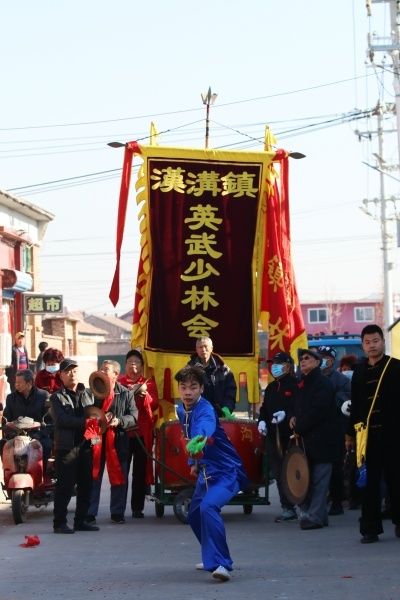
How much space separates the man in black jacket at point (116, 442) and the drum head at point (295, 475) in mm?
1659

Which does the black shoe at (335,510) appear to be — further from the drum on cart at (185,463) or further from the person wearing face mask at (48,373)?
the person wearing face mask at (48,373)

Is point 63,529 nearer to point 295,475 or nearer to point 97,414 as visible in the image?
point 97,414

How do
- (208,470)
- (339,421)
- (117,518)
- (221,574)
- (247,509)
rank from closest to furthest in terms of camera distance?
1. (221,574)
2. (208,470)
3. (339,421)
4. (117,518)
5. (247,509)

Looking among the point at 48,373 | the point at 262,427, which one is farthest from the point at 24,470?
the point at 48,373

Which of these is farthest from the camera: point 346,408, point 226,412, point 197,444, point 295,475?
point 226,412

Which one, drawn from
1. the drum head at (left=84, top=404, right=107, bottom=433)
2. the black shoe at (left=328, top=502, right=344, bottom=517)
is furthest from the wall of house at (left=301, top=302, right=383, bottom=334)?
the drum head at (left=84, top=404, right=107, bottom=433)

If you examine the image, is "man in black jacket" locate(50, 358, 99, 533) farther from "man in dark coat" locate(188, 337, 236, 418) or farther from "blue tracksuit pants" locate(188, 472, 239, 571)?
"blue tracksuit pants" locate(188, 472, 239, 571)

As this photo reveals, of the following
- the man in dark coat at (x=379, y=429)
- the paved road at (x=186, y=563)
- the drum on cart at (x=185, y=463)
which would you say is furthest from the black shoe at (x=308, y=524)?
the man in dark coat at (x=379, y=429)

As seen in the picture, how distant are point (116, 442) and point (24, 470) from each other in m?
1.02

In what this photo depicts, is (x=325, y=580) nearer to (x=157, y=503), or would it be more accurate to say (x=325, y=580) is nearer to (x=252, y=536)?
(x=252, y=536)

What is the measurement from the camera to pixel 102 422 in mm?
13469

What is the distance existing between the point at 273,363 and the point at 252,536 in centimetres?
229

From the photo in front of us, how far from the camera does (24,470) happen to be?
1407cm

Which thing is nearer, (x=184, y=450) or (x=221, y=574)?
(x=221, y=574)
